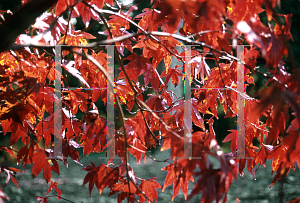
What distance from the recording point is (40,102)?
43.5 inches

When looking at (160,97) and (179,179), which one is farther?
(160,97)

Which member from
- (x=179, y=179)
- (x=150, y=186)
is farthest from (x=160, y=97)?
(x=179, y=179)

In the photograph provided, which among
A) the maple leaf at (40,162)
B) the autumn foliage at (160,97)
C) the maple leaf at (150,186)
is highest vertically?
the autumn foliage at (160,97)

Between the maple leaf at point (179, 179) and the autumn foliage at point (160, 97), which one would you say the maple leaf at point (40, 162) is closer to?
the autumn foliage at point (160, 97)

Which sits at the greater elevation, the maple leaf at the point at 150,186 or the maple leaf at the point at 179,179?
the maple leaf at the point at 179,179

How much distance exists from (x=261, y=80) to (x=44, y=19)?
4905mm

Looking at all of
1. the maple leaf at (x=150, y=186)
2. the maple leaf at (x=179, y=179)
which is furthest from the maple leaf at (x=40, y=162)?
the maple leaf at (x=179, y=179)

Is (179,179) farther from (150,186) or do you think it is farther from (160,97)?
(160,97)

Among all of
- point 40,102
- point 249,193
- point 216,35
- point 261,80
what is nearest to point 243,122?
point 216,35

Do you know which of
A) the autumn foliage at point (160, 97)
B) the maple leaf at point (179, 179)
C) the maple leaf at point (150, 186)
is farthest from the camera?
the maple leaf at point (150, 186)

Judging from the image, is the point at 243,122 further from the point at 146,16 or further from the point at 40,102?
the point at 40,102

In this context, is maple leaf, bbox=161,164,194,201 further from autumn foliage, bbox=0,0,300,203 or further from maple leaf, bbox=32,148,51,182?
maple leaf, bbox=32,148,51,182

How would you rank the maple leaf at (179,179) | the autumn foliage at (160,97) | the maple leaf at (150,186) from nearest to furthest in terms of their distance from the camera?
the autumn foliage at (160,97)
the maple leaf at (179,179)
the maple leaf at (150,186)

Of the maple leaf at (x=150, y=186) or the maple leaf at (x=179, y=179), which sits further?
the maple leaf at (x=150, y=186)
